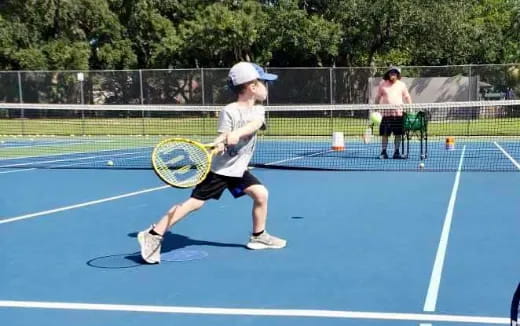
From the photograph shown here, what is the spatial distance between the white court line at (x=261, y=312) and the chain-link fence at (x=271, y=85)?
60.1 feet

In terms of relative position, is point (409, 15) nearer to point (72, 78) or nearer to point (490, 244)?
point (72, 78)

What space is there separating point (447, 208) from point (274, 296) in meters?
3.72

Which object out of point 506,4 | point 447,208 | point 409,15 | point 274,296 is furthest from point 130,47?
point 274,296

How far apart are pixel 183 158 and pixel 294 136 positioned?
14681 millimetres

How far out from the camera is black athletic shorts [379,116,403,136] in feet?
41.2

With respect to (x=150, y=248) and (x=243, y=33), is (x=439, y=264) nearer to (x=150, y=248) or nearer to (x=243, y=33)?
(x=150, y=248)

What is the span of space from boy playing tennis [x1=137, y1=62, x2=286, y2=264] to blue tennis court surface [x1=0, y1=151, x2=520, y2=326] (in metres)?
0.25

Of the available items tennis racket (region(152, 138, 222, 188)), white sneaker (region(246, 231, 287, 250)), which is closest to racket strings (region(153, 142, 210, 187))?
tennis racket (region(152, 138, 222, 188))

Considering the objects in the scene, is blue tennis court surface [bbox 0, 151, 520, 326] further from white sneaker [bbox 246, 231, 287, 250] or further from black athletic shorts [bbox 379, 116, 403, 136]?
black athletic shorts [bbox 379, 116, 403, 136]

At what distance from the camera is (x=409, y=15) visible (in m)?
29.2

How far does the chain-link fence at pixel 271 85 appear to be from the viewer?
22.3 metres

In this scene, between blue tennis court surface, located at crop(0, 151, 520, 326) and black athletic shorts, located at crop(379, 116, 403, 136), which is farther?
black athletic shorts, located at crop(379, 116, 403, 136)

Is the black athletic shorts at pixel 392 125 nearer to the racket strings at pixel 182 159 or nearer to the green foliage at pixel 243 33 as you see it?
the racket strings at pixel 182 159

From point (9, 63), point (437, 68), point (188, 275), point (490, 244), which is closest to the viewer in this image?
point (188, 275)
